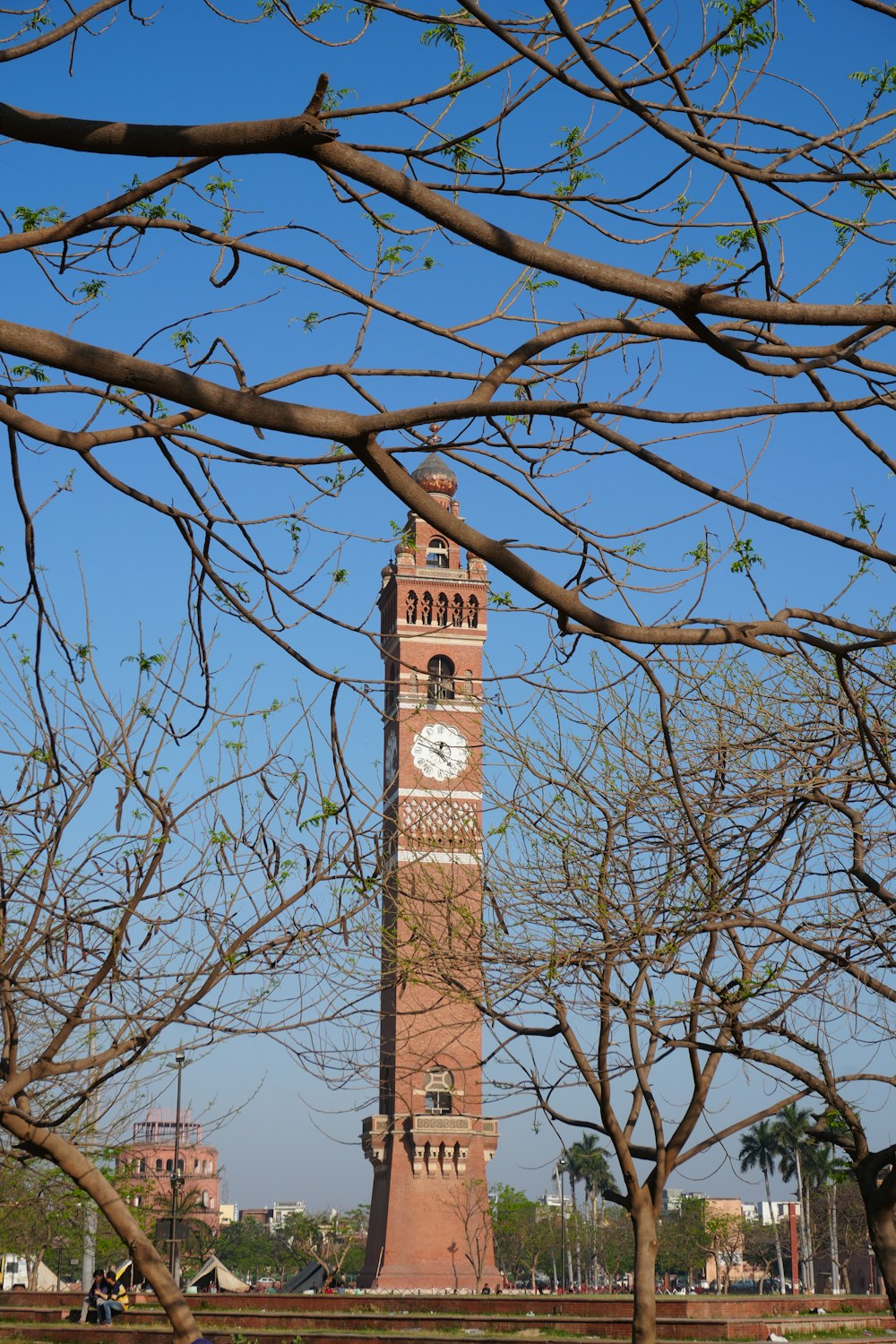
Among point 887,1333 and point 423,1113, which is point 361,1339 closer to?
point 887,1333

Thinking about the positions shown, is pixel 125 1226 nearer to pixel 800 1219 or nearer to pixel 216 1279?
pixel 216 1279

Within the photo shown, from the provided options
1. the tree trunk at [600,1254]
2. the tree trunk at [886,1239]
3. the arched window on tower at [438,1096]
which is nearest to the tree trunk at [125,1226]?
the tree trunk at [886,1239]

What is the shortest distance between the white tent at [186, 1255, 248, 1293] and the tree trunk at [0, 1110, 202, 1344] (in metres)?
32.0

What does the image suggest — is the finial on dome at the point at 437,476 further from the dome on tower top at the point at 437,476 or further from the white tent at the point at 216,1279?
the white tent at the point at 216,1279

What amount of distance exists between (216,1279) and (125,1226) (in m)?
36.9

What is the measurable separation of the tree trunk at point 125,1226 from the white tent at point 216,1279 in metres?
32.0

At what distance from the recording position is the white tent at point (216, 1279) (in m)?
38.6

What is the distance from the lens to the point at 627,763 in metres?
11.6

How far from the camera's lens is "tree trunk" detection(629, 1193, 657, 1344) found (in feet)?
40.7

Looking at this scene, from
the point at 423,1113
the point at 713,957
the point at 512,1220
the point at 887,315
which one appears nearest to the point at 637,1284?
the point at 713,957

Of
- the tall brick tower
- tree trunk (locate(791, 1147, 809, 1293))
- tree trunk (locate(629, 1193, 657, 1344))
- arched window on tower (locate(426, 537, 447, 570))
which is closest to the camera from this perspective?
tree trunk (locate(629, 1193, 657, 1344))

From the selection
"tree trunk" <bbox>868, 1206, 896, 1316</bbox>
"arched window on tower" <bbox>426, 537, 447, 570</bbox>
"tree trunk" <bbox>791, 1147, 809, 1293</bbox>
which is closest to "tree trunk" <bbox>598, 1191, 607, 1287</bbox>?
"tree trunk" <bbox>791, 1147, 809, 1293</bbox>

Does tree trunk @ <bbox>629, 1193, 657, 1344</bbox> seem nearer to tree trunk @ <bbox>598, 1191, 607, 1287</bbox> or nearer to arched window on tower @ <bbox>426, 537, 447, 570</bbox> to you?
arched window on tower @ <bbox>426, 537, 447, 570</bbox>

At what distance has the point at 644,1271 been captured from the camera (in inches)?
508
